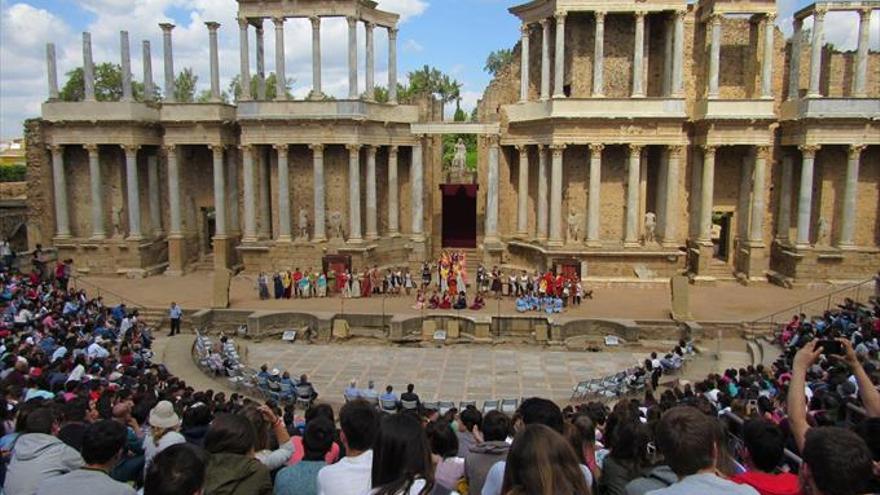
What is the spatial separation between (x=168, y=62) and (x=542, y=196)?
2053cm

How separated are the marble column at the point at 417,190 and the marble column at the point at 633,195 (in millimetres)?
10372

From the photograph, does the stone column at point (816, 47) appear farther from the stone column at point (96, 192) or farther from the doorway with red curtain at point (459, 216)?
the stone column at point (96, 192)

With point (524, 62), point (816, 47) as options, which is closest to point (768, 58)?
point (816, 47)

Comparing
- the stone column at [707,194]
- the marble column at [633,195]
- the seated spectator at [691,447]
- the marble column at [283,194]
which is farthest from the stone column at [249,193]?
the seated spectator at [691,447]

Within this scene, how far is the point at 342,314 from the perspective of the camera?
25.9 meters

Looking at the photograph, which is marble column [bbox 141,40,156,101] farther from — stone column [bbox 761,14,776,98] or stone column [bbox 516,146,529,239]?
stone column [bbox 761,14,776,98]

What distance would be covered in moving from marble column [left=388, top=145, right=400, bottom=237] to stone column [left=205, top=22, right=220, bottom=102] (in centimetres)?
946

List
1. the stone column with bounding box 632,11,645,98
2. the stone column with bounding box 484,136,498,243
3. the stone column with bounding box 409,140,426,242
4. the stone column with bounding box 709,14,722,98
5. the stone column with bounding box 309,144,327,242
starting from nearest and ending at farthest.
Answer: the stone column with bounding box 709,14,722,98 → the stone column with bounding box 632,11,645,98 → the stone column with bounding box 309,144,327,242 → the stone column with bounding box 484,136,498,243 → the stone column with bounding box 409,140,426,242

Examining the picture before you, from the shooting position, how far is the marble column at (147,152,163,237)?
122ft

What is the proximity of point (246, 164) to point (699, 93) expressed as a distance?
23.2m

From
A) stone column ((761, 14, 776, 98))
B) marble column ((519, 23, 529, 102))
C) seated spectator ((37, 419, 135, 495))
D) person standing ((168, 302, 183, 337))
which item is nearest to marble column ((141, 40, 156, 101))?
person standing ((168, 302, 183, 337))

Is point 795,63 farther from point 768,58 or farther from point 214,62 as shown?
point 214,62

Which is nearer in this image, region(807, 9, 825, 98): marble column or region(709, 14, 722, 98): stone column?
region(807, 9, 825, 98): marble column

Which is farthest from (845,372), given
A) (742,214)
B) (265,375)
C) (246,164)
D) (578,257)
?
(246,164)
